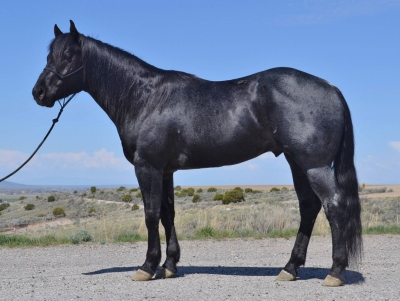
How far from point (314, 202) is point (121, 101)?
309 centimetres

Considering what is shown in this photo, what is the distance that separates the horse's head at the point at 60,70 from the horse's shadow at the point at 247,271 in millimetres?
2793

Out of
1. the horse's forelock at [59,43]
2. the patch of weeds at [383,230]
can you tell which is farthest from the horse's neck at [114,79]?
the patch of weeds at [383,230]

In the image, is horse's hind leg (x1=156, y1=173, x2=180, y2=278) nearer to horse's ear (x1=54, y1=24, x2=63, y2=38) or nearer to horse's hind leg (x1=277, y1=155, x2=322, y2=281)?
horse's hind leg (x1=277, y1=155, x2=322, y2=281)

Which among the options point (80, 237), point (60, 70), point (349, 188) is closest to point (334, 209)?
point (349, 188)

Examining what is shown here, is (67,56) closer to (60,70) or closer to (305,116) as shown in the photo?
(60,70)

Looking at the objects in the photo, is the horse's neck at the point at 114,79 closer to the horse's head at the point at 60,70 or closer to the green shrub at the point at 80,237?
the horse's head at the point at 60,70

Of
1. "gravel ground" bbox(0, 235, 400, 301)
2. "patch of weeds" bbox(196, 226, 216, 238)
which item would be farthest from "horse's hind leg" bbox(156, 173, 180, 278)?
"patch of weeds" bbox(196, 226, 216, 238)

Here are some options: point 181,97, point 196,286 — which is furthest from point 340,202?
point 181,97

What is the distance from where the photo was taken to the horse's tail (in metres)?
6.32

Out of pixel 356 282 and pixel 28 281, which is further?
pixel 28 281

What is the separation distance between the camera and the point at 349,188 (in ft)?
21.2

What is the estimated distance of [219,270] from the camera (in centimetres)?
778

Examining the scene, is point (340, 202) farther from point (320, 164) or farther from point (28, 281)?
point (28, 281)

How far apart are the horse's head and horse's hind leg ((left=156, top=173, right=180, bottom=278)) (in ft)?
6.50
